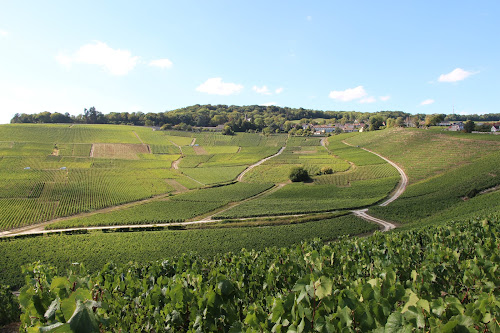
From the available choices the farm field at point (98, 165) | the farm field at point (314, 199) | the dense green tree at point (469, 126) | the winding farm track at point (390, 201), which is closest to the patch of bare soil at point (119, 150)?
the farm field at point (98, 165)

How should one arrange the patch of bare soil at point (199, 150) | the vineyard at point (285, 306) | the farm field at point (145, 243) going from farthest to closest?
the patch of bare soil at point (199, 150) → the farm field at point (145, 243) → the vineyard at point (285, 306)

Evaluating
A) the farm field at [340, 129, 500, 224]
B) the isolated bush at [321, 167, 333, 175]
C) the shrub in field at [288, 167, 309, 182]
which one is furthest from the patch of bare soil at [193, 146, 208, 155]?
the farm field at [340, 129, 500, 224]

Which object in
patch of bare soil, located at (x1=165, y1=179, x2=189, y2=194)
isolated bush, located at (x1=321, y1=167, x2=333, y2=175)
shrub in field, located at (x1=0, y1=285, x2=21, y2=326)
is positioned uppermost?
isolated bush, located at (x1=321, y1=167, x2=333, y2=175)

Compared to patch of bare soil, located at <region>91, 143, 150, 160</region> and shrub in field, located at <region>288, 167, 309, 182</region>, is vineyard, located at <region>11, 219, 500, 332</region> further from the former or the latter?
patch of bare soil, located at <region>91, 143, 150, 160</region>

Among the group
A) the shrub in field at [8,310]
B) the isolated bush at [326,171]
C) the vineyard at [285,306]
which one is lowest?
the shrub in field at [8,310]

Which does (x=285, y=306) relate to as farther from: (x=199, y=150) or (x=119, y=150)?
(x=119, y=150)

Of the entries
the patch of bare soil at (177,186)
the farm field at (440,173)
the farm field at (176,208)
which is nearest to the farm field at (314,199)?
the farm field at (440,173)

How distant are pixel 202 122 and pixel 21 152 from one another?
101m

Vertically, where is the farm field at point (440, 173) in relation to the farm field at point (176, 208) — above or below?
above

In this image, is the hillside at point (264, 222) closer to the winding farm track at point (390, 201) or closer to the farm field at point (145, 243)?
the farm field at point (145, 243)

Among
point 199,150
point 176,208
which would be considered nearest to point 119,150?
point 199,150

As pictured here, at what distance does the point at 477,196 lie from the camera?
50.3 m

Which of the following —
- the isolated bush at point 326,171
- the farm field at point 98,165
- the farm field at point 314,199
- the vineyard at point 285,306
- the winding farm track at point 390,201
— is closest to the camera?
the vineyard at point 285,306

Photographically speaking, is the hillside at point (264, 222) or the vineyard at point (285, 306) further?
the hillside at point (264, 222)
